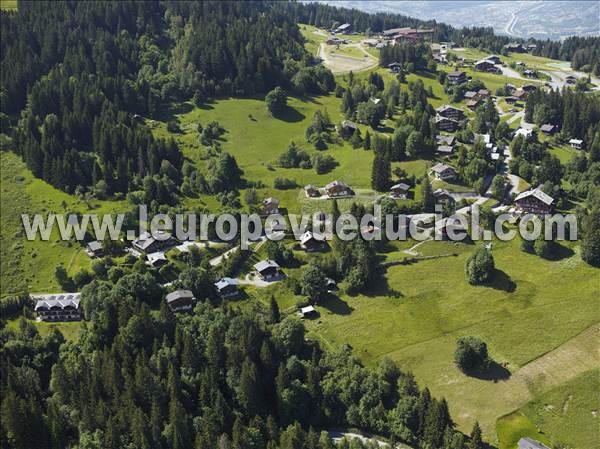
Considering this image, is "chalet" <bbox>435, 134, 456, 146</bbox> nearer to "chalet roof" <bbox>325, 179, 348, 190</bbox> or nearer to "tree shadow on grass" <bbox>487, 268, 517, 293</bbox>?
"chalet roof" <bbox>325, 179, 348, 190</bbox>

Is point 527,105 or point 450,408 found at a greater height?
point 527,105

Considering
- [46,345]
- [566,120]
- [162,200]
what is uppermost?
[566,120]

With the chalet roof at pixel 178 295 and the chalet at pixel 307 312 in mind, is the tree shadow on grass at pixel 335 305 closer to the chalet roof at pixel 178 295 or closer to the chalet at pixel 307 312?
the chalet at pixel 307 312

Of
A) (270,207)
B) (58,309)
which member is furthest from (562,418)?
(58,309)

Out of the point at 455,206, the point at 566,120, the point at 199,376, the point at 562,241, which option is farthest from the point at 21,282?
the point at 566,120

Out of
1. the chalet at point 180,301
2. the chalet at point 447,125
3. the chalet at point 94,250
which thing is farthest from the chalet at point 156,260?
the chalet at point 447,125

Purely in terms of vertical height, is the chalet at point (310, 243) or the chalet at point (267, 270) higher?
the chalet at point (310, 243)

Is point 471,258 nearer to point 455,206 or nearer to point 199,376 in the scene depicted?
point 455,206
